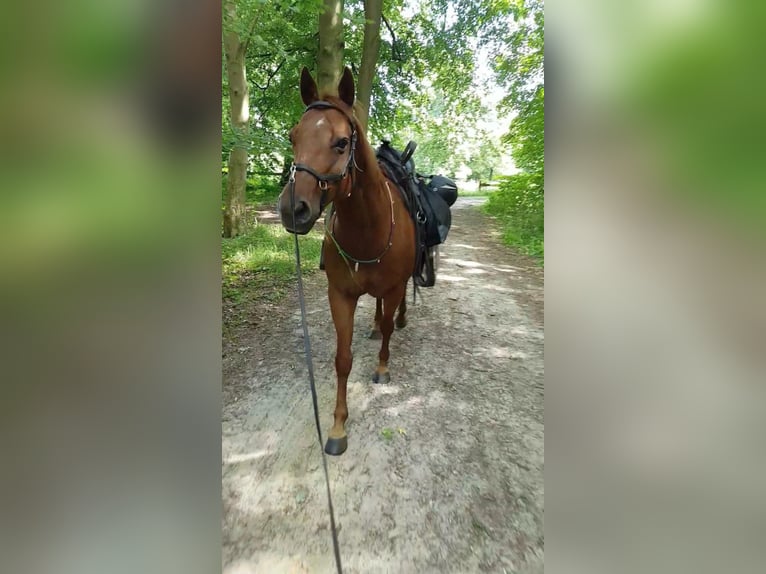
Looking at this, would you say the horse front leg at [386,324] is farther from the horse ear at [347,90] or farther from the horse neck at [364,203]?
the horse ear at [347,90]

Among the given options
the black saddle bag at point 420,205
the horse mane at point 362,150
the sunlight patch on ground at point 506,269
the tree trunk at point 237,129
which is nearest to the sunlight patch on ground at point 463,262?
the sunlight patch on ground at point 506,269

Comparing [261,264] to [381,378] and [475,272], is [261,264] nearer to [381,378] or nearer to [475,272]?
[475,272]

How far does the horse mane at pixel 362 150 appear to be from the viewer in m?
2.30

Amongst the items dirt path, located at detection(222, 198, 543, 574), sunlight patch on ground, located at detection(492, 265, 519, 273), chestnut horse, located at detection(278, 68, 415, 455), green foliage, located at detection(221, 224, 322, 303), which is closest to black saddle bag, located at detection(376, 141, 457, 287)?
chestnut horse, located at detection(278, 68, 415, 455)

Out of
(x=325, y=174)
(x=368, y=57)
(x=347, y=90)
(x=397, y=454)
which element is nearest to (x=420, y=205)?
(x=347, y=90)

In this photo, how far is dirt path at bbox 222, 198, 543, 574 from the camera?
6.59ft

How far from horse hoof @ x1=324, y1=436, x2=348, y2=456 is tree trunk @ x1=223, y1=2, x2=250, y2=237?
4.75 metres

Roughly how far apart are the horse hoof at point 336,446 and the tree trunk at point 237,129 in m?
4.75

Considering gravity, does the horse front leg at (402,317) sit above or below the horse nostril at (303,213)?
below

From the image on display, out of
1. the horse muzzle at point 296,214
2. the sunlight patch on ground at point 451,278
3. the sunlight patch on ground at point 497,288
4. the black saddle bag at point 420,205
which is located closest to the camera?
the horse muzzle at point 296,214
